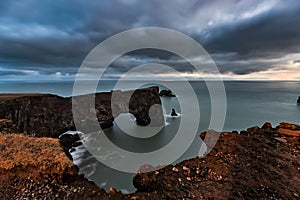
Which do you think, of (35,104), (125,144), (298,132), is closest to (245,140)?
(298,132)

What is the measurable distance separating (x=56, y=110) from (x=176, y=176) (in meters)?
23.4

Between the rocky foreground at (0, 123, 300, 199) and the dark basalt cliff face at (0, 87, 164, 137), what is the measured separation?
382cm

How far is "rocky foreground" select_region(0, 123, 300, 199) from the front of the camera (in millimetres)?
4629

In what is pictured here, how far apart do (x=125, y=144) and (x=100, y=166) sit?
7.26 metres

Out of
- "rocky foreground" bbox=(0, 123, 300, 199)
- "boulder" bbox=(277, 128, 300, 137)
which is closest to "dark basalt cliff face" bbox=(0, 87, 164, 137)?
"rocky foreground" bbox=(0, 123, 300, 199)

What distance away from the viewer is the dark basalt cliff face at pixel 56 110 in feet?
61.4

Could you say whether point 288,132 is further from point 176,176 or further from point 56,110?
point 56,110

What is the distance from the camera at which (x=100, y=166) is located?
15.7 m

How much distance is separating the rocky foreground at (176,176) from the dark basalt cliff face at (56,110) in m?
3.82

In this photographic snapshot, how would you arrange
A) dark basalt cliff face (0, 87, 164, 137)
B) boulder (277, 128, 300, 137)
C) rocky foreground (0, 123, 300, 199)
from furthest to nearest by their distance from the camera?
1. dark basalt cliff face (0, 87, 164, 137)
2. boulder (277, 128, 300, 137)
3. rocky foreground (0, 123, 300, 199)

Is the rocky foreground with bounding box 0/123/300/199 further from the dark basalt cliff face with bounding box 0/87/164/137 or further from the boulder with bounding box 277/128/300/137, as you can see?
the dark basalt cliff face with bounding box 0/87/164/137

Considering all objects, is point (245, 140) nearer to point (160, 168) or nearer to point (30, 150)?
point (160, 168)

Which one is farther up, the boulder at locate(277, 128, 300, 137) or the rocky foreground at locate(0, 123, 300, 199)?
the boulder at locate(277, 128, 300, 137)

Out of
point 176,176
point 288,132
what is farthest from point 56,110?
point 288,132
